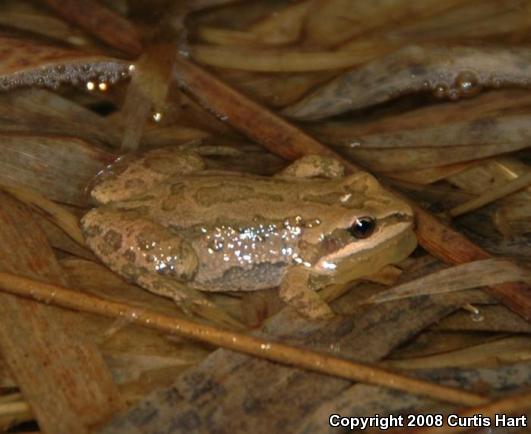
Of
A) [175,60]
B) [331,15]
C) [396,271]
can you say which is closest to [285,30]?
[331,15]

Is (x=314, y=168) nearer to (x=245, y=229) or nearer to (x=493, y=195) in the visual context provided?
(x=245, y=229)

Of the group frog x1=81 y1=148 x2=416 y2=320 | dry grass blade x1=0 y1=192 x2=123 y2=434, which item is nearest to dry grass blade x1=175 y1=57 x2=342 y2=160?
frog x1=81 y1=148 x2=416 y2=320

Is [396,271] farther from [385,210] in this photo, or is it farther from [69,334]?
[69,334]

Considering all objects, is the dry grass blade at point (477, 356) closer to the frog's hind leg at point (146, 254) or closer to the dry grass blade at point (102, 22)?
the frog's hind leg at point (146, 254)

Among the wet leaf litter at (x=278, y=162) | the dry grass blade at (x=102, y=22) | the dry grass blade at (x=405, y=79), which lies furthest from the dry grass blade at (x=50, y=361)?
the dry grass blade at (x=405, y=79)

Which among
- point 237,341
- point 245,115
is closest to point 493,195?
point 245,115
